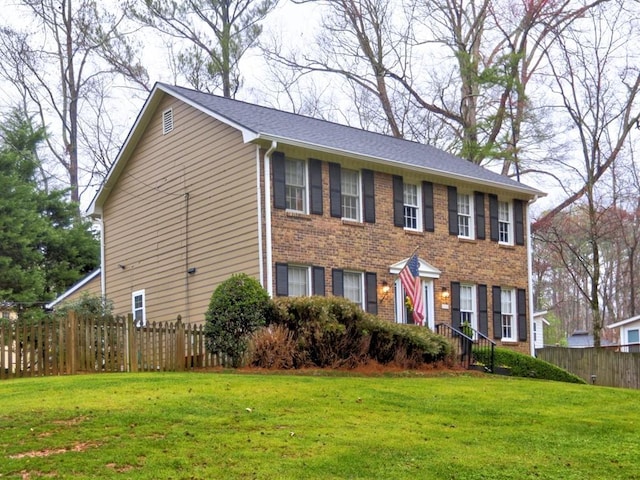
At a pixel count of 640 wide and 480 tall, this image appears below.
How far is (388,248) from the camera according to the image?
780 inches

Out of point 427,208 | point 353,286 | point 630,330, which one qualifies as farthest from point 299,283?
point 630,330

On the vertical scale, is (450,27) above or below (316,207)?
above

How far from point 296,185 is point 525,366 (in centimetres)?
685

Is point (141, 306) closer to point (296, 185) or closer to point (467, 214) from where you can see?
point (296, 185)

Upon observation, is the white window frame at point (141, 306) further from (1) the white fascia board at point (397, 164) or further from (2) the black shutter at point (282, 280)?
(1) the white fascia board at point (397, 164)

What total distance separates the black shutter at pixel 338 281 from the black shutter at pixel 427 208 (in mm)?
3222

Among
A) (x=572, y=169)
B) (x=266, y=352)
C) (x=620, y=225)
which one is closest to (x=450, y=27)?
(x=572, y=169)

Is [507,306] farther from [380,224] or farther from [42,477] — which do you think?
[42,477]

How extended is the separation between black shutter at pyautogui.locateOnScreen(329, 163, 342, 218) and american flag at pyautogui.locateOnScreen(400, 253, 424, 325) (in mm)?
2031

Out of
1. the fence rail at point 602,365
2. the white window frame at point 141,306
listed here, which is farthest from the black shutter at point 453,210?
the white window frame at point 141,306

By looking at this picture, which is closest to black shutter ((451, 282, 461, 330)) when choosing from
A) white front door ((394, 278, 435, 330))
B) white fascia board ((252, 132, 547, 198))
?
white front door ((394, 278, 435, 330))

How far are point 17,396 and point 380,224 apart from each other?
11.0m

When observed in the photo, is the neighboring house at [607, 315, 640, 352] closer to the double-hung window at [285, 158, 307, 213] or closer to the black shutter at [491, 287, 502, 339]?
the black shutter at [491, 287, 502, 339]

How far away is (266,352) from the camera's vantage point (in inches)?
579
